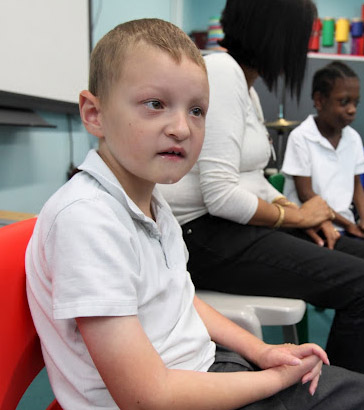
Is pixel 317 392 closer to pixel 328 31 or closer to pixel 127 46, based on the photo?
pixel 127 46

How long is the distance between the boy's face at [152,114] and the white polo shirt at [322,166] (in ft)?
4.11

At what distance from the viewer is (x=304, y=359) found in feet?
1.88

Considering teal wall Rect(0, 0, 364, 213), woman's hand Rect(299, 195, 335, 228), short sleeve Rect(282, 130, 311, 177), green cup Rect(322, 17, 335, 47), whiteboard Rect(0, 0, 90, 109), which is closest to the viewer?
woman's hand Rect(299, 195, 335, 228)

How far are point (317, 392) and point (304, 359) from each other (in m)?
0.08

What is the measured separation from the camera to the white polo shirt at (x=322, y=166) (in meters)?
1.72

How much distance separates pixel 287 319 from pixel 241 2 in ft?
2.67

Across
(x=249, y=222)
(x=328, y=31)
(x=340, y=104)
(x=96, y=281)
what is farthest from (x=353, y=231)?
(x=328, y=31)

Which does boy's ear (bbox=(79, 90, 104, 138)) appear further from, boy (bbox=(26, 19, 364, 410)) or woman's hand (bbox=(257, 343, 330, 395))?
woman's hand (bbox=(257, 343, 330, 395))

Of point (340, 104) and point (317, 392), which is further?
point (340, 104)

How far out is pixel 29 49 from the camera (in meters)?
1.54

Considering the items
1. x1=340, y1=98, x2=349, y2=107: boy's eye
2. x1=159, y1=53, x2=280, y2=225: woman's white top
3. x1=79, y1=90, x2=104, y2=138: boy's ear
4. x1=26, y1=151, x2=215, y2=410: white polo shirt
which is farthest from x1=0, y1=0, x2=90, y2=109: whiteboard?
x1=340, y1=98, x2=349, y2=107: boy's eye

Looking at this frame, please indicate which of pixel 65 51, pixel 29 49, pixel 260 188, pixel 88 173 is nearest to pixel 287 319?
pixel 260 188

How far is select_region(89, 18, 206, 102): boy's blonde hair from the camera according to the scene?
530 millimetres

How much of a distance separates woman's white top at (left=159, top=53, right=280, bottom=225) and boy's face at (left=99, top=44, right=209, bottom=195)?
409 mm
